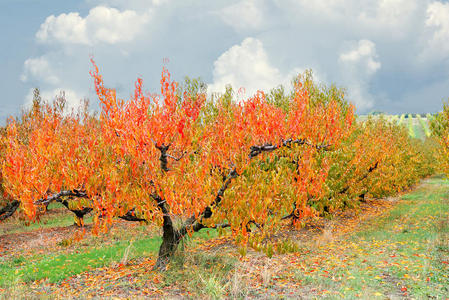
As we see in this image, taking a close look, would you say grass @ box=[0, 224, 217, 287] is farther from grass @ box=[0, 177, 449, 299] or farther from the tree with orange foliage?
the tree with orange foliage

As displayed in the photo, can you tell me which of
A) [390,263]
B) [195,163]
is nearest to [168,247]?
[195,163]

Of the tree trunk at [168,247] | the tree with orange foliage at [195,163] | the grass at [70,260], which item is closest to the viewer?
the tree with orange foliage at [195,163]

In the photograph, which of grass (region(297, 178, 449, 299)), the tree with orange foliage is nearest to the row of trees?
the tree with orange foliage

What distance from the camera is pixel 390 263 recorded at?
12.4 m

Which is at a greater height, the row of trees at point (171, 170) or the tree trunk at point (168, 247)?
the row of trees at point (171, 170)

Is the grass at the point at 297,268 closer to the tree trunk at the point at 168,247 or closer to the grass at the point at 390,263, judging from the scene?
the grass at the point at 390,263

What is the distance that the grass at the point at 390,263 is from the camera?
981 centimetres

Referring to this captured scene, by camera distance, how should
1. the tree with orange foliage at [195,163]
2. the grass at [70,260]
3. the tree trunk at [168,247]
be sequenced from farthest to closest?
the grass at [70,260] < the tree trunk at [168,247] < the tree with orange foliage at [195,163]

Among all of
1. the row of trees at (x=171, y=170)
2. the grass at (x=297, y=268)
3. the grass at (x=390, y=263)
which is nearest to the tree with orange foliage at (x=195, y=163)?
the row of trees at (x=171, y=170)

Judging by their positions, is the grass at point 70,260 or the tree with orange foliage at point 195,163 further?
the grass at point 70,260

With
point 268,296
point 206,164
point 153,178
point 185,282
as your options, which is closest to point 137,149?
point 153,178

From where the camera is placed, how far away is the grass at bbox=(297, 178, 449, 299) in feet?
32.2

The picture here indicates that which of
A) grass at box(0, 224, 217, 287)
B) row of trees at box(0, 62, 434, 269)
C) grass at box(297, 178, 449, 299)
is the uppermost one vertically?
row of trees at box(0, 62, 434, 269)

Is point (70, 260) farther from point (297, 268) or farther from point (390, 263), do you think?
point (390, 263)
